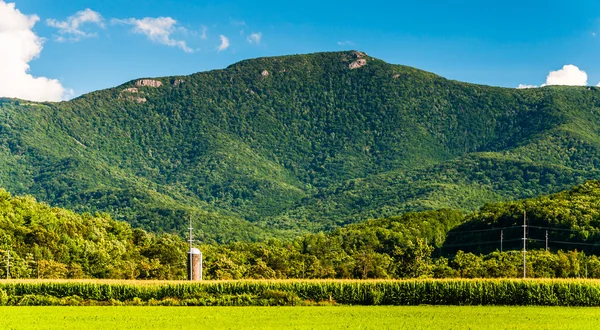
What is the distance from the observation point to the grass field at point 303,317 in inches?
1762

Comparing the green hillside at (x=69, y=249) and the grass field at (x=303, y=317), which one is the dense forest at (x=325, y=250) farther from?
the grass field at (x=303, y=317)

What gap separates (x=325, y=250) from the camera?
154875 millimetres

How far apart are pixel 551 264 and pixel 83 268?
2485 inches

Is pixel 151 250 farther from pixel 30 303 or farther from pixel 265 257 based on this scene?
pixel 30 303

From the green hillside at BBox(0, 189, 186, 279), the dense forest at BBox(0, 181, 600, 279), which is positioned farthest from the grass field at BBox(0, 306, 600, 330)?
the dense forest at BBox(0, 181, 600, 279)

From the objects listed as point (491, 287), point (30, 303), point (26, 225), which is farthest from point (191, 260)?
point (26, 225)

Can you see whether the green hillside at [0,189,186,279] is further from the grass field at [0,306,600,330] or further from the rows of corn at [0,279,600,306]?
the grass field at [0,306,600,330]

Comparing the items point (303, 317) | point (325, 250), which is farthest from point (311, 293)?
point (325, 250)

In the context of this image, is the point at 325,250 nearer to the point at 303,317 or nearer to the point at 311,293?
the point at 311,293

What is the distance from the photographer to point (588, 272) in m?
111

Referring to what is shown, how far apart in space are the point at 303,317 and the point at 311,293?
13.4 m

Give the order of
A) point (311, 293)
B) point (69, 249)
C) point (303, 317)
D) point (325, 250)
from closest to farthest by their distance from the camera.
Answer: point (303, 317), point (311, 293), point (69, 249), point (325, 250)

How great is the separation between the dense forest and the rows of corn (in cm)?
3592

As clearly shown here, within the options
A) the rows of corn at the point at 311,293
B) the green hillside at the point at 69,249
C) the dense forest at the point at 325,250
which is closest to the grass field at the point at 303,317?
the rows of corn at the point at 311,293
